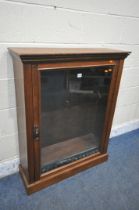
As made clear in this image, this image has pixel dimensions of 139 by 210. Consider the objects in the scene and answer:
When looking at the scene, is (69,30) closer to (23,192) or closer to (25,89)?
(25,89)

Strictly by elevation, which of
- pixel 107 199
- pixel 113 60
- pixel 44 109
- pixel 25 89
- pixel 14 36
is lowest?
pixel 107 199

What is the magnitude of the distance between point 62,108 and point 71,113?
5.0 inches

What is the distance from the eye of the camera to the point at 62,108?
1.54 meters

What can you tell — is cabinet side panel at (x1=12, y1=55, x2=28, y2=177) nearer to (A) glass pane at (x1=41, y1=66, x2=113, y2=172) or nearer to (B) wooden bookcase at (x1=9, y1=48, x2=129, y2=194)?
(B) wooden bookcase at (x1=9, y1=48, x2=129, y2=194)

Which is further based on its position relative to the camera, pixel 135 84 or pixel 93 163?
pixel 135 84

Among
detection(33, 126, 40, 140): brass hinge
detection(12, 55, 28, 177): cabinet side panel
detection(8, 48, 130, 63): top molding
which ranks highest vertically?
detection(8, 48, 130, 63): top molding

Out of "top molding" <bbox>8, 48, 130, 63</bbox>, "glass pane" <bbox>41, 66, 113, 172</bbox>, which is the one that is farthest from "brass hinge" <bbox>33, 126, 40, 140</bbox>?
"top molding" <bbox>8, 48, 130, 63</bbox>

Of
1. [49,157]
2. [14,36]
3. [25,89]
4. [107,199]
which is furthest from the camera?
[49,157]

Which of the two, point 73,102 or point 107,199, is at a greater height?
point 73,102

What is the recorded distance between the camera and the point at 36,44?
1.32 m

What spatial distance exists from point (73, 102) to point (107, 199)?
0.89 metres

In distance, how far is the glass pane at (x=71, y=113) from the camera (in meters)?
1.38

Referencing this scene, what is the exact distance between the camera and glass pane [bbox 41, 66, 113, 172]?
138cm

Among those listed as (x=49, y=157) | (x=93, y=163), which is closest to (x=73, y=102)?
(x=49, y=157)
